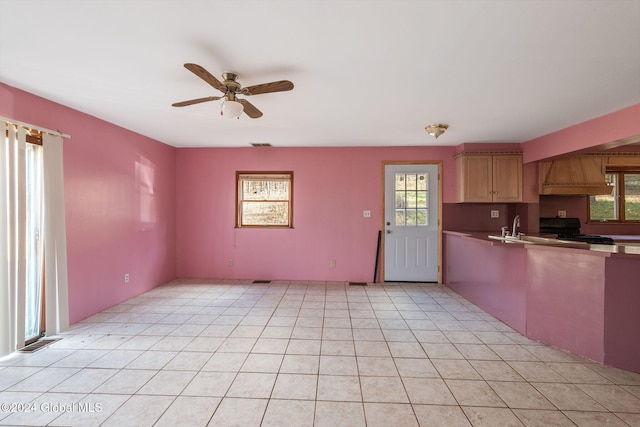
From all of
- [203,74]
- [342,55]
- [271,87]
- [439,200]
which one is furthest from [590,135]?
[203,74]

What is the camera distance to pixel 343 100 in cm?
281

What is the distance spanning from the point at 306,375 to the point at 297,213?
3.05m

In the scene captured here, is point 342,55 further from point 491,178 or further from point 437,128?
point 491,178

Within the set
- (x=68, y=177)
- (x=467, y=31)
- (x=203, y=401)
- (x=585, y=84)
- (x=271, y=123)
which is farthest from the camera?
(x=271, y=123)

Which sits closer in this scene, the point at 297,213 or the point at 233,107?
the point at 233,107

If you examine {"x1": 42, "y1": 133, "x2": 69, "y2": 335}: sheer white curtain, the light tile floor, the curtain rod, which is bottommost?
the light tile floor

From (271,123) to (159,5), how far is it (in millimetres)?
2088

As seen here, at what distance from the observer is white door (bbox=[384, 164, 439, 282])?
15.7 ft

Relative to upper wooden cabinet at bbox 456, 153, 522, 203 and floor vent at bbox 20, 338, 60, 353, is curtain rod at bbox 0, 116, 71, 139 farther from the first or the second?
upper wooden cabinet at bbox 456, 153, 522, 203

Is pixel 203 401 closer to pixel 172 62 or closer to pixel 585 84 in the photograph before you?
pixel 172 62

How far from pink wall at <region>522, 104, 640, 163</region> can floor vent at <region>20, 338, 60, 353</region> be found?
6.08m

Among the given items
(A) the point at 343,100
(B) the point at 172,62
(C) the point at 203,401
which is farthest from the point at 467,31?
(C) the point at 203,401

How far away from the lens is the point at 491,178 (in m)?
4.45

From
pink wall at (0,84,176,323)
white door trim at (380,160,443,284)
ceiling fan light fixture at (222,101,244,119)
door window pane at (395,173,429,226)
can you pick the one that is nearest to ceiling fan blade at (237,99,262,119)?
ceiling fan light fixture at (222,101,244,119)
